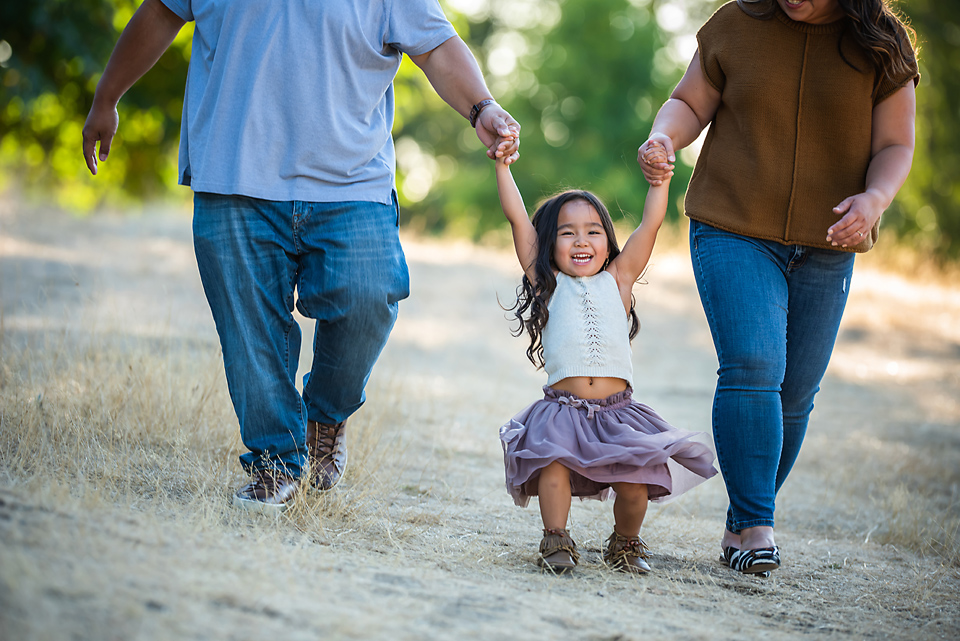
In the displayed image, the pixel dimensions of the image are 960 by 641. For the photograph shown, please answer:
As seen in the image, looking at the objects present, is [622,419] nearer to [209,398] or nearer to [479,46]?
[209,398]

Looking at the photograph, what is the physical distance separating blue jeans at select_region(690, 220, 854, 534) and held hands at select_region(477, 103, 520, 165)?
79cm

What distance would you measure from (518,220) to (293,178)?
0.80 m

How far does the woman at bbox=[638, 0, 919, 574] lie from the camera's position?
2.91 metres

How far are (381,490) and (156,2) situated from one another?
206cm

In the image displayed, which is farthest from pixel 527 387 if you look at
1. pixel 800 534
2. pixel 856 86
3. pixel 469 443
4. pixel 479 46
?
pixel 479 46

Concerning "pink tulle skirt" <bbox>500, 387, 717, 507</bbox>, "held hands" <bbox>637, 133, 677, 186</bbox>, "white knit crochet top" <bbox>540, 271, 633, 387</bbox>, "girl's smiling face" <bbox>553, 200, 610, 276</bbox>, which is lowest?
"pink tulle skirt" <bbox>500, 387, 717, 507</bbox>

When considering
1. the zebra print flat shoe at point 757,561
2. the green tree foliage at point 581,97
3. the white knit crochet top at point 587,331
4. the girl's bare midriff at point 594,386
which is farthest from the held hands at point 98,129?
the green tree foliage at point 581,97

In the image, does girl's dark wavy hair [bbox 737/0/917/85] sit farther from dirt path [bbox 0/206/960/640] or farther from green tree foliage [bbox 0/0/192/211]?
green tree foliage [bbox 0/0/192/211]

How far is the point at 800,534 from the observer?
3.95 meters

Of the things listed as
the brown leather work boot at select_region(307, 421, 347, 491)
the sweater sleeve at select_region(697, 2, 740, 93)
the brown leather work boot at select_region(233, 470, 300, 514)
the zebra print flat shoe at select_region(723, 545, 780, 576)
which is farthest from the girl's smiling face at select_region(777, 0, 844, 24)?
the brown leather work boot at select_region(233, 470, 300, 514)

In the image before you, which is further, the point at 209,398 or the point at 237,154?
the point at 209,398

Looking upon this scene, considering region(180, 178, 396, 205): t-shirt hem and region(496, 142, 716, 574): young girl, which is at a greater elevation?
region(180, 178, 396, 205): t-shirt hem

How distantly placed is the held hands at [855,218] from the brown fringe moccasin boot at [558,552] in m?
1.31

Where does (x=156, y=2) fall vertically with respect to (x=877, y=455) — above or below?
above
